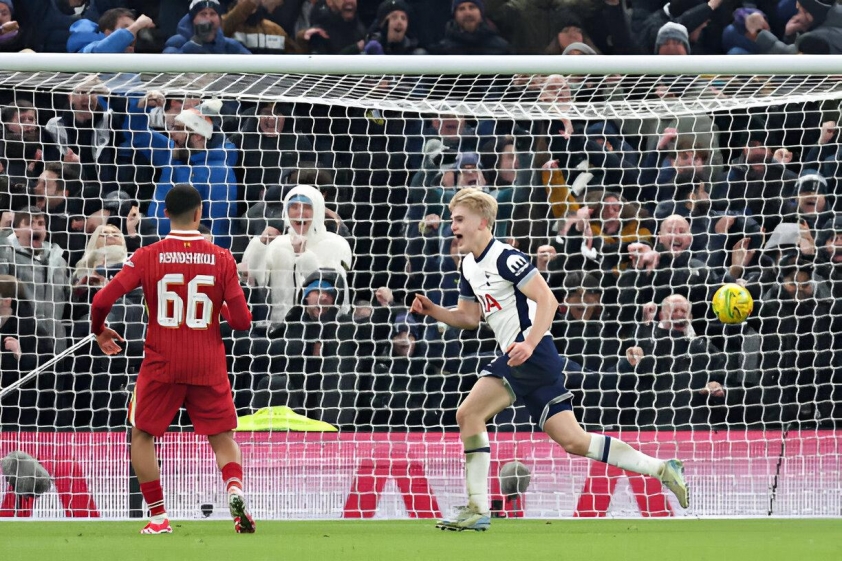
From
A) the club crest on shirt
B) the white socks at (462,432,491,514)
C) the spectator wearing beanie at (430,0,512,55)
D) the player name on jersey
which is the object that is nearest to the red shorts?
the player name on jersey

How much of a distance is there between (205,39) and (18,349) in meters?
3.28

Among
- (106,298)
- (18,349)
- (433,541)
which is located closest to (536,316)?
(433,541)

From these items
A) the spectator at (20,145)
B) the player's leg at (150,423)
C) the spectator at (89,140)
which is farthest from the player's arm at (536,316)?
the spectator at (20,145)

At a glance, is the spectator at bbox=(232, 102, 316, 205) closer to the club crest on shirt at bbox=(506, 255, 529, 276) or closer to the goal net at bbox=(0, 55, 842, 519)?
the goal net at bbox=(0, 55, 842, 519)

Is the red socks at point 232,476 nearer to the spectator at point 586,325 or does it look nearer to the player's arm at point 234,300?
the player's arm at point 234,300

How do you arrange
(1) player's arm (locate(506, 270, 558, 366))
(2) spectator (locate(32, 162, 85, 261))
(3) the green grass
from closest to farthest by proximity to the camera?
1. (3) the green grass
2. (1) player's arm (locate(506, 270, 558, 366))
3. (2) spectator (locate(32, 162, 85, 261))

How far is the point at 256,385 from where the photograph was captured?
890 cm

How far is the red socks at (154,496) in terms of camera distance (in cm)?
606

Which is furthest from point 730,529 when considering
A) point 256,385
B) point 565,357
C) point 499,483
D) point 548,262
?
point 256,385

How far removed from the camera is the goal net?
7652mm

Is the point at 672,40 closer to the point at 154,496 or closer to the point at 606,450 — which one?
the point at 606,450

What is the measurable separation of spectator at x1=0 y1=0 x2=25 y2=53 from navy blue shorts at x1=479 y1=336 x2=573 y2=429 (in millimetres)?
6141

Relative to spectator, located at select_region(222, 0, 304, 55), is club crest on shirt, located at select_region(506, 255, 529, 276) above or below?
below

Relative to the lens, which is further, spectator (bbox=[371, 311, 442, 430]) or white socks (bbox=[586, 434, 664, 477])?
spectator (bbox=[371, 311, 442, 430])
